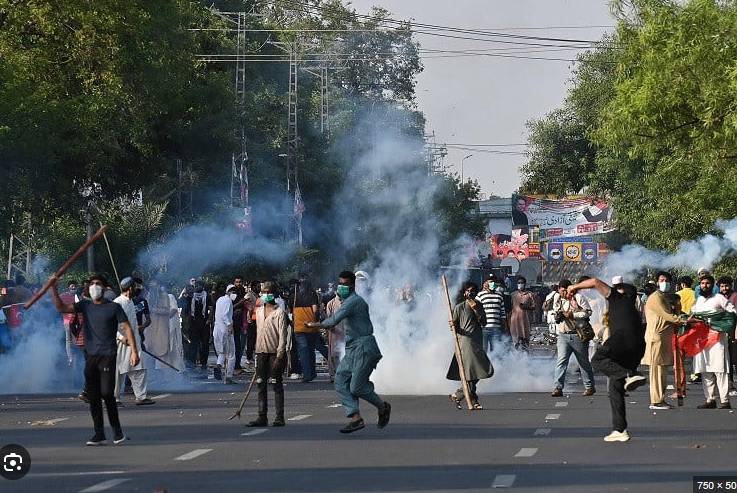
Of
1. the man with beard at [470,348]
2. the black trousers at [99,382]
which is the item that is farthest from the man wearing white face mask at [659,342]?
the black trousers at [99,382]

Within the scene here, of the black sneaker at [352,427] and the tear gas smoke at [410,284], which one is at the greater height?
the tear gas smoke at [410,284]

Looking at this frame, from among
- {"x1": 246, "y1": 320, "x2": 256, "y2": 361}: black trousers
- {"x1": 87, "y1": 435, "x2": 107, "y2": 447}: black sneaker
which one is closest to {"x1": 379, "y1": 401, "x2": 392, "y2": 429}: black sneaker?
{"x1": 87, "y1": 435, "x2": 107, "y2": 447}: black sneaker

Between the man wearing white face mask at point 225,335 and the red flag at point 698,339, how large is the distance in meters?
9.48

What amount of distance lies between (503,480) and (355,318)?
5829mm

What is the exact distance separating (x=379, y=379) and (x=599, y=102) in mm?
49068

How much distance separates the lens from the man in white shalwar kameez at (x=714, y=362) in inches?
908

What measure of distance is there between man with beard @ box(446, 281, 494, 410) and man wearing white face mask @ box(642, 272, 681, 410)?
218 centimetres

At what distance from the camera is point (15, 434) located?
1900 centimetres

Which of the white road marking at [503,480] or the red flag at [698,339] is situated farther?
the red flag at [698,339]

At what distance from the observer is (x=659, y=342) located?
23312mm

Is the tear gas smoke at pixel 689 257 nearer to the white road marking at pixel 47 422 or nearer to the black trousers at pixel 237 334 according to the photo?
the black trousers at pixel 237 334

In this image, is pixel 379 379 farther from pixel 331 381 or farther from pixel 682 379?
pixel 682 379

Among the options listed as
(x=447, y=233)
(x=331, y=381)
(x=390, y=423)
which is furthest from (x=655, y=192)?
(x=390, y=423)

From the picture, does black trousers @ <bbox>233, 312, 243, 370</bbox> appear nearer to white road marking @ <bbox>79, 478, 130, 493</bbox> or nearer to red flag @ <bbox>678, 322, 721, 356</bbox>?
red flag @ <bbox>678, 322, 721, 356</bbox>
